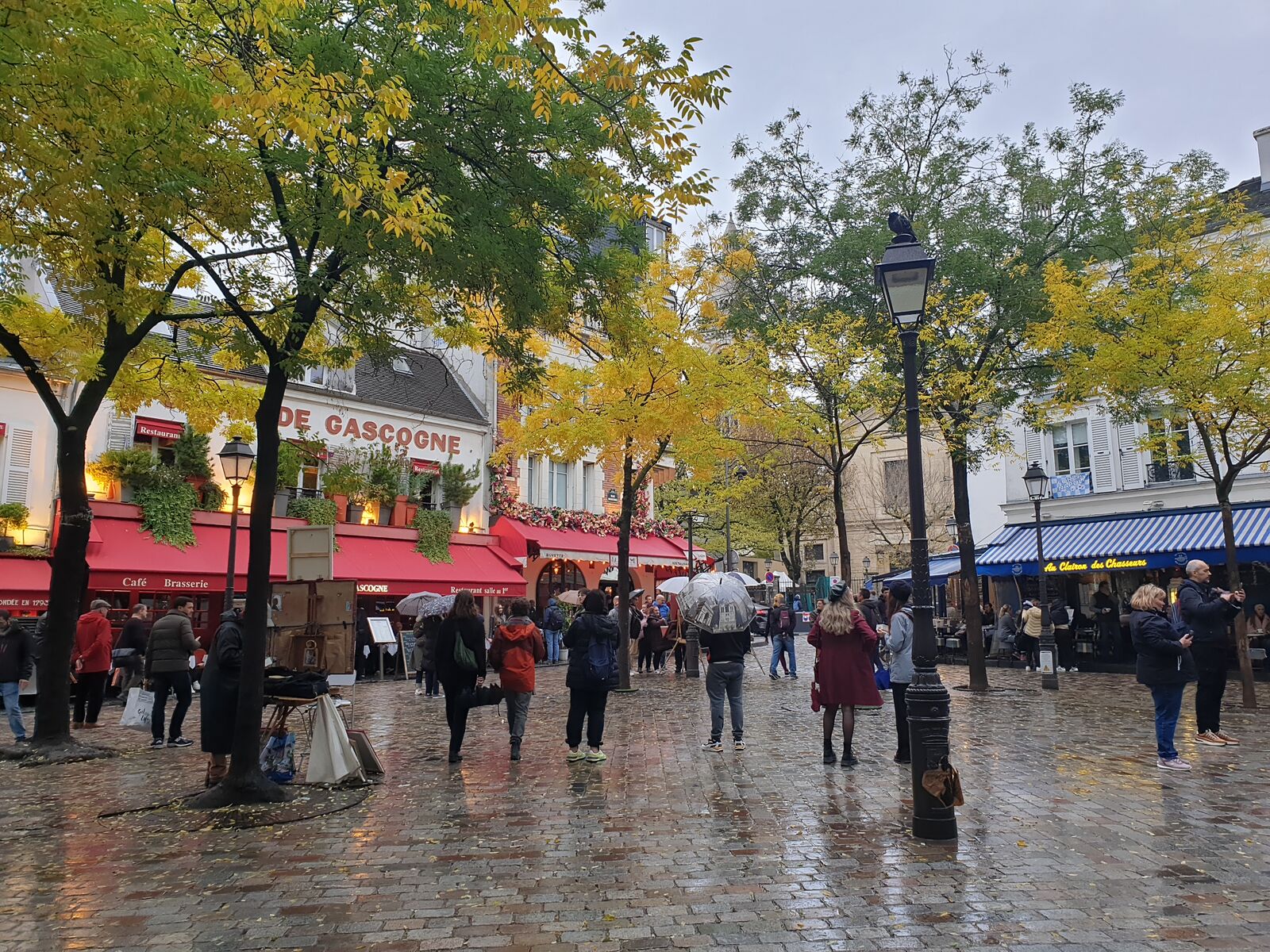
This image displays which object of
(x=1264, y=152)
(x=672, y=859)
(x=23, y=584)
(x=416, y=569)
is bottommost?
(x=672, y=859)

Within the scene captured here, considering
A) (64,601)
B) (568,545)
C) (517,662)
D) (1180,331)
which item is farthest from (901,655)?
(568,545)

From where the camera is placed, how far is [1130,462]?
2614 centimetres

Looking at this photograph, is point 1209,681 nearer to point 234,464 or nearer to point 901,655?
point 901,655

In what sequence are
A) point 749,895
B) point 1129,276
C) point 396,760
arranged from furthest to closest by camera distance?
point 1129,276
point 396,760
point 749,895

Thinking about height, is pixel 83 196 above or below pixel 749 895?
above

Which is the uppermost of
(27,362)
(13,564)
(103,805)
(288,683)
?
(27,362)

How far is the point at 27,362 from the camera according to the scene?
10789 millimetres

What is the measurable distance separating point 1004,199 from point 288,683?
1551cm

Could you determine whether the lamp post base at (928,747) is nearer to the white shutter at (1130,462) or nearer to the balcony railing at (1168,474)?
the balcony railing at (1168,474)

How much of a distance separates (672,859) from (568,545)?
78.0ft

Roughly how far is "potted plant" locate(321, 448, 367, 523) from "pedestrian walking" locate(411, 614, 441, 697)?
6802 millimetres

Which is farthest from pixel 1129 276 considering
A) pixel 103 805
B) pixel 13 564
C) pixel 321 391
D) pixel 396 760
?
pixel 13 564

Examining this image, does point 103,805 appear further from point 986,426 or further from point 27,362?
point 986,426

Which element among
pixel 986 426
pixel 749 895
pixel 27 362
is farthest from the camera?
pixel 986 426
